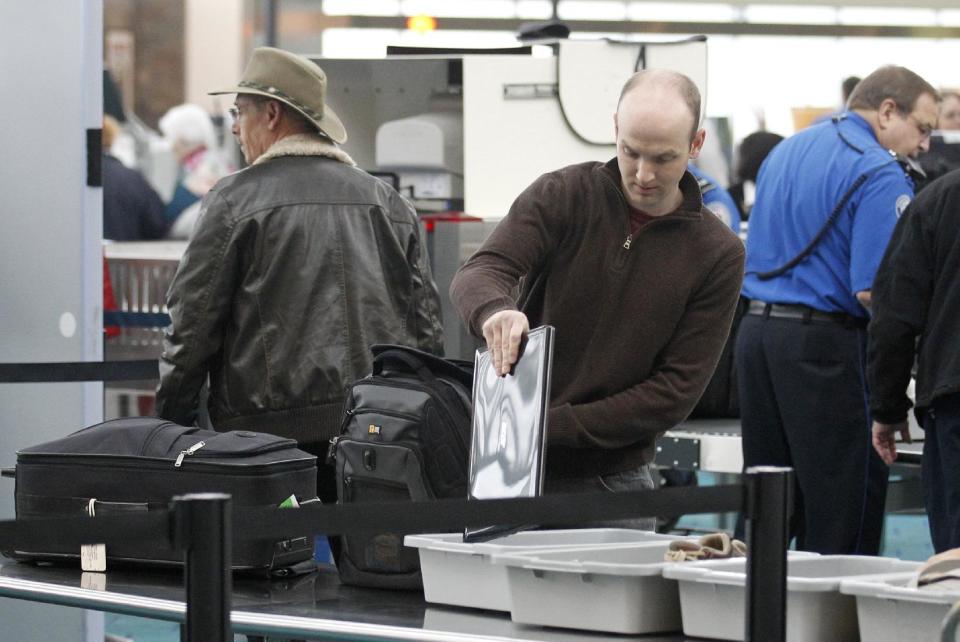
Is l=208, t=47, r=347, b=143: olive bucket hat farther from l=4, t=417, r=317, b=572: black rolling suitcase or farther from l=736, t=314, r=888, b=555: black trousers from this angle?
l=736, t=314, r=888, b=555: black trousers

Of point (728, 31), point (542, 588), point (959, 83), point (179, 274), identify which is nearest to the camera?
point (542, 588)

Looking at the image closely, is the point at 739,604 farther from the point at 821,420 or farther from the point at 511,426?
the point at 821,420

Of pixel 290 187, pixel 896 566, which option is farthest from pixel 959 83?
pixel 896 566

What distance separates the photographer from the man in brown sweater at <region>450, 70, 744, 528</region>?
2732 millimetres

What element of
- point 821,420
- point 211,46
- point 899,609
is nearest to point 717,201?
point 821,420

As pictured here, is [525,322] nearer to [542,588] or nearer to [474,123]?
[542,588]

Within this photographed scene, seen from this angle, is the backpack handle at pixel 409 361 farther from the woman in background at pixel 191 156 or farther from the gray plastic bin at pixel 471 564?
the woman in background at pixel 191 156

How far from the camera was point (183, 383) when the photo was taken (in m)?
3.73

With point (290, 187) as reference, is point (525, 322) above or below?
below

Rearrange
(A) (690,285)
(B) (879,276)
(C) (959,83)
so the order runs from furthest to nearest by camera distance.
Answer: (C) (959,83)
(B) (879,276)
(A) (690,285)

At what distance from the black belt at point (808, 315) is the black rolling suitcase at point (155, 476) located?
7.42 feet

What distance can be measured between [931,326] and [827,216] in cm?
79

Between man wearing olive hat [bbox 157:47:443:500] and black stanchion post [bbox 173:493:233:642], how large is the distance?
178cm

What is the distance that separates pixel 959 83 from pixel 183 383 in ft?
43.4
